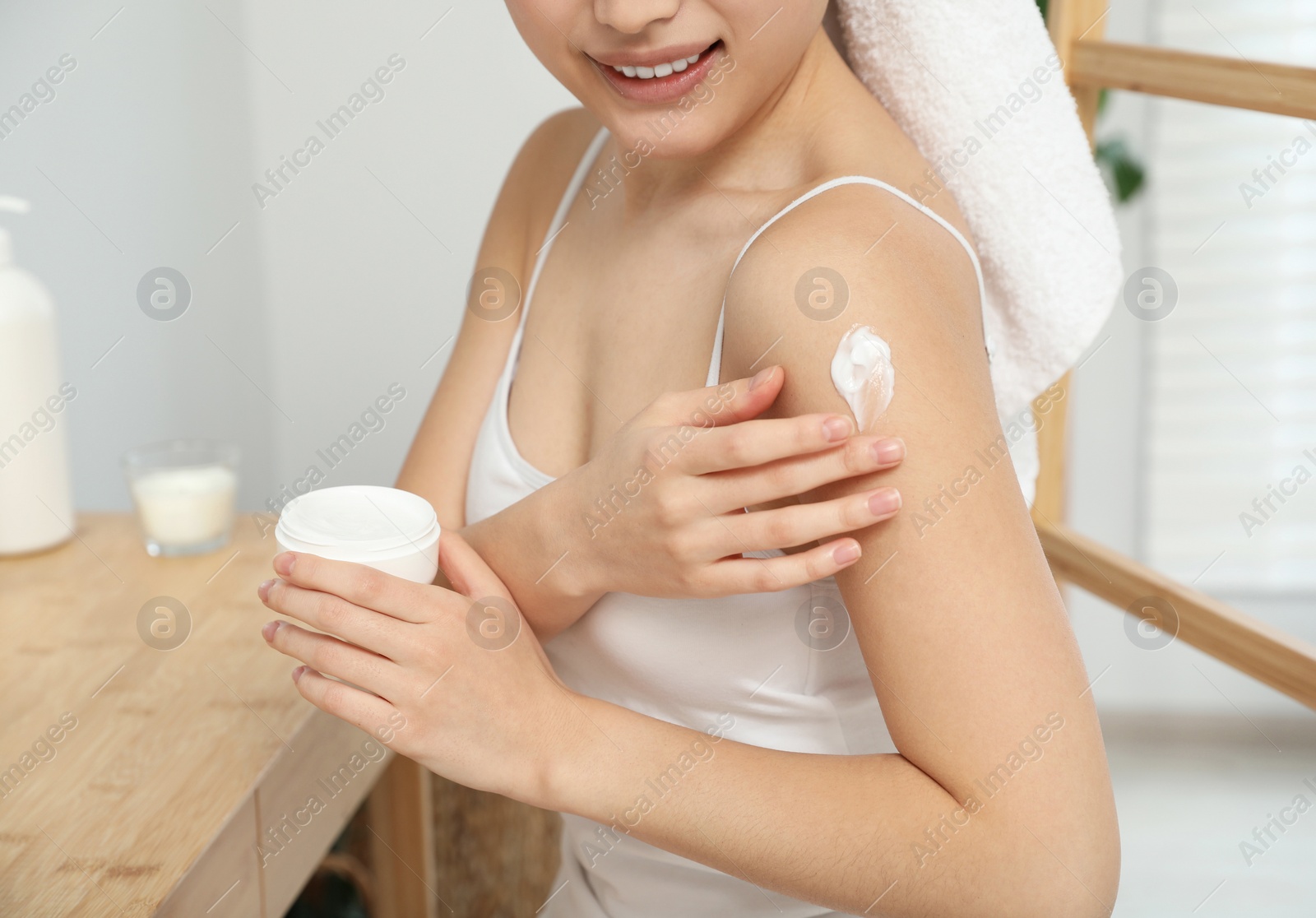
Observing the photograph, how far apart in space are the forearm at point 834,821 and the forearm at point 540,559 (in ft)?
0.27

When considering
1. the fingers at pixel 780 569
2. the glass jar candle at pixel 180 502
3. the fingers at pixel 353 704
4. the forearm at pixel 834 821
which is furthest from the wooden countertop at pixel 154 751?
the fingers at pixel 780 569

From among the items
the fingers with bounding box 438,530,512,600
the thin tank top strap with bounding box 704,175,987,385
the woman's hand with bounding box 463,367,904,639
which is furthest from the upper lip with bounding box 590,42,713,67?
the fingers with bounding box 438,530,512,600

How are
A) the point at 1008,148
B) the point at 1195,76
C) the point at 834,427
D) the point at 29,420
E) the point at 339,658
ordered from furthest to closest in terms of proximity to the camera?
the point at 29,420
the point at 1195,76
the point at 1008,148
the point at 339,658
the point at 834,427

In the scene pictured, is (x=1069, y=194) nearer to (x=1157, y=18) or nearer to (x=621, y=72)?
(x=621, y=72)

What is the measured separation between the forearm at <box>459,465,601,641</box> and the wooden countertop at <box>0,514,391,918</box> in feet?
0.79

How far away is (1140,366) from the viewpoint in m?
1.93

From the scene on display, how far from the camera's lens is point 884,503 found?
535mm

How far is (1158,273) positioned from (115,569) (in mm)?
1630

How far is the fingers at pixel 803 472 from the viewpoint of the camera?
533mm

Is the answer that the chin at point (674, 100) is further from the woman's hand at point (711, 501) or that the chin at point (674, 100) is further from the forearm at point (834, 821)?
the forearm at point (834, 821)

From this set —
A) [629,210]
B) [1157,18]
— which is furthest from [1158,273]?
[629,210]

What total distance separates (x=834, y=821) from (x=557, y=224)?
53cm

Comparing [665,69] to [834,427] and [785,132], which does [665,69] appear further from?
[834,427]

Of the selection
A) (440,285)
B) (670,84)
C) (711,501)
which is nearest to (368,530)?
(711,501)
